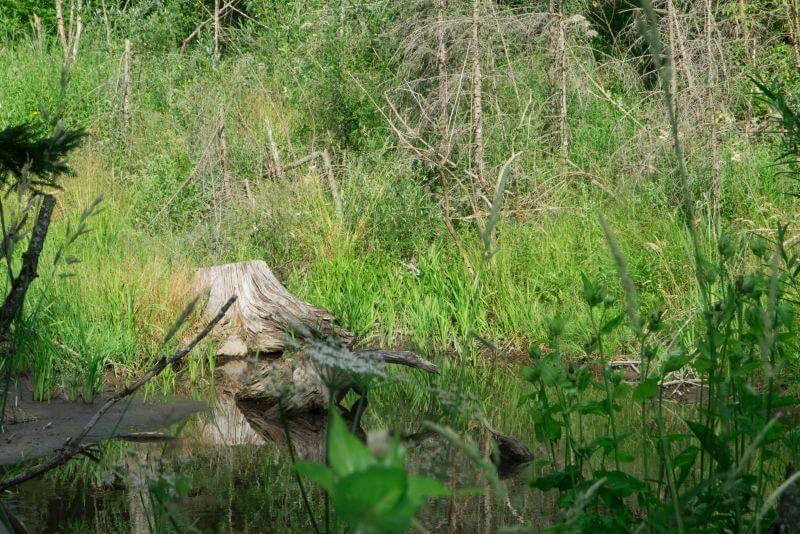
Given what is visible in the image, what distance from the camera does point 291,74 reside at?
1121cm

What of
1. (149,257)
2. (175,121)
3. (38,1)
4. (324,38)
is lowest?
(149,257)

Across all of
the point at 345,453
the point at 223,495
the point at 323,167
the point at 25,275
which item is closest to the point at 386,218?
the point at 323,167

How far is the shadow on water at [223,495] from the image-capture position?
3318 millimetres

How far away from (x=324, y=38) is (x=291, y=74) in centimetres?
87

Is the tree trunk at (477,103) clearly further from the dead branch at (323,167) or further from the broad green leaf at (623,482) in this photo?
the broad green leaf at (623,482)

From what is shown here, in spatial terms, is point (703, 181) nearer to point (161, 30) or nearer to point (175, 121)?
point (175, 121)

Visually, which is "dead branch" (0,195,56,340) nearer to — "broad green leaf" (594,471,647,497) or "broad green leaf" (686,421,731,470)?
"broad green leaf" (594,471,647,497)

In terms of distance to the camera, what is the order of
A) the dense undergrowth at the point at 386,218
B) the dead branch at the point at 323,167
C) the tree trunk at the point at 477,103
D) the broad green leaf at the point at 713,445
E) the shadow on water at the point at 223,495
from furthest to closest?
the dead branch at the point at 323,167
the tree trunk at the point at 477,103
the dense undergrowth at the point at 386,218
the shadow on water at the point at 223,495
the broad green leaf at the point at 713,445

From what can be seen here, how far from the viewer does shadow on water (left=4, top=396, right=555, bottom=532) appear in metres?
3.32

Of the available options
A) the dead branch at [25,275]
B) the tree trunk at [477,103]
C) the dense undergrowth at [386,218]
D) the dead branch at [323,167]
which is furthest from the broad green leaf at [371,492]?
the dead branch at [323,167]

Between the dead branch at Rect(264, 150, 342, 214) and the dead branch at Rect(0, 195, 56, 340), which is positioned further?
the dead branch at Rect(264, 150, 342, 214)

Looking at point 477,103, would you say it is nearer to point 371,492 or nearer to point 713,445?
point 713,445

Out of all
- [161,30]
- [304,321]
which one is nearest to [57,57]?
[161,30]

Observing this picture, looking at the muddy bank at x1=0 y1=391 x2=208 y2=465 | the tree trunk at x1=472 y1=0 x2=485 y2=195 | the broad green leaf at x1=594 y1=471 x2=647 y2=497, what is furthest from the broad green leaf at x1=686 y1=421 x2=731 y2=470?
the tree trunk at x1=472 y1=0 x2=485 y2=195
